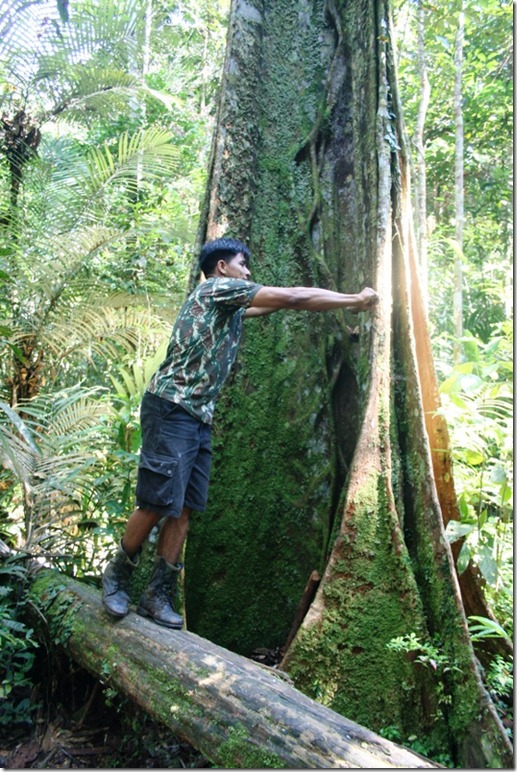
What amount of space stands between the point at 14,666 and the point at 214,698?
1431 mm

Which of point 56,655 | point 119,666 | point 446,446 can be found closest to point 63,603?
point 56,655

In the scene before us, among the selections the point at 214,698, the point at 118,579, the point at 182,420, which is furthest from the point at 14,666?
the point at 182,420

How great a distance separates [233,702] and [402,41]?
11.0m

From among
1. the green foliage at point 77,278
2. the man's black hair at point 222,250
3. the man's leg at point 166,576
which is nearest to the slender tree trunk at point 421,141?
the green foliage at point 77,278

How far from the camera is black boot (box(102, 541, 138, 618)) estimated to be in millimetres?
3191

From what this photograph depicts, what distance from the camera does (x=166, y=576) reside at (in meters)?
3.15

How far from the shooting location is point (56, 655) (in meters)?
3.42

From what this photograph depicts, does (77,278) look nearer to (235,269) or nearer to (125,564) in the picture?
(235,269)

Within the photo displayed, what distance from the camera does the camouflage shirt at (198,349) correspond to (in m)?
3.07

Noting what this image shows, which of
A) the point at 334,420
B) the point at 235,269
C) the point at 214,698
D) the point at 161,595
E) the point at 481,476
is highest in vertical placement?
the point at 235,269

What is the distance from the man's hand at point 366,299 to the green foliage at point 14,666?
2291 millimetres

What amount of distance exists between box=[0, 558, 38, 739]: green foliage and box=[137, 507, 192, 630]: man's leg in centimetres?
60

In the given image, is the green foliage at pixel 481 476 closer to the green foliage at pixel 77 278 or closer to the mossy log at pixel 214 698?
the mossy log at pixel 214 698

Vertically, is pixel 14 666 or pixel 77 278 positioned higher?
pixel 77 278
